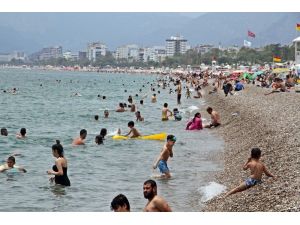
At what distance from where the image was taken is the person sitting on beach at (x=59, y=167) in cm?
1192

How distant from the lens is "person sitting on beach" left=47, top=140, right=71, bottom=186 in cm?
Result: 1192

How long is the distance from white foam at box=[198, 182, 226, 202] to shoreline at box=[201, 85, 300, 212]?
0.18m

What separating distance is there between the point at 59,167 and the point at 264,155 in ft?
16.3

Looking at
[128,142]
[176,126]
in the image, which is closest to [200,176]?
[128,142]

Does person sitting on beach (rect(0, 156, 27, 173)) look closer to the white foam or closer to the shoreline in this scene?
the white foam

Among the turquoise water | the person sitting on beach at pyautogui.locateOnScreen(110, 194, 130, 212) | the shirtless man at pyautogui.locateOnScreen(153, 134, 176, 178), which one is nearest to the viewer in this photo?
the person sitting on beach at pyautogui.locateOnScreen(110, 194, 130, 212)

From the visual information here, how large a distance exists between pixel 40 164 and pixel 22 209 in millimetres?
5161

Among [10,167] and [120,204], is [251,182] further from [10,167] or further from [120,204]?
[10,167]

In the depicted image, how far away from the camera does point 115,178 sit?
13.6 m

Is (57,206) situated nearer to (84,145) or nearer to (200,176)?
(200,176)

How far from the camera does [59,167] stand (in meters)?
12.1

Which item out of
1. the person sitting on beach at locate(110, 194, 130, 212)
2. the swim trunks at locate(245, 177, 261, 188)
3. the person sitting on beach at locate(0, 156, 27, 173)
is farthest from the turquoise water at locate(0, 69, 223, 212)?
the person sitting on beach at locate(110, 194, 130, 212)

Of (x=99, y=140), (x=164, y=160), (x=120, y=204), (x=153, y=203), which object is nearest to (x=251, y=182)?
(x=153, y=203)

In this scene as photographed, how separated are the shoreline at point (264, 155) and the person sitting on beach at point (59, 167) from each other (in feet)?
11.3
